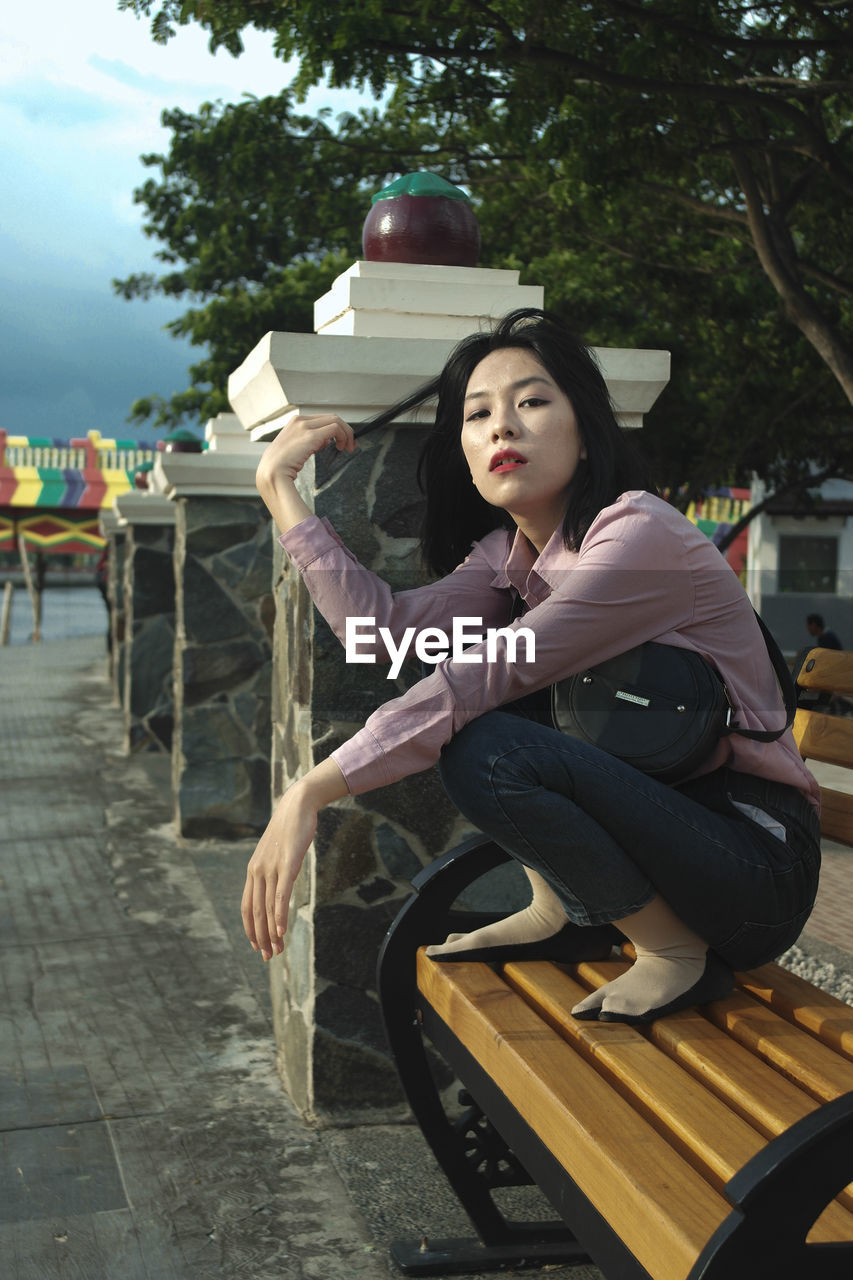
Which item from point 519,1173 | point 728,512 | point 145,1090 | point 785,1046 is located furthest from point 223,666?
point 728,512

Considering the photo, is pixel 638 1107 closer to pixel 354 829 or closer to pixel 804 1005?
pixel 804 1005

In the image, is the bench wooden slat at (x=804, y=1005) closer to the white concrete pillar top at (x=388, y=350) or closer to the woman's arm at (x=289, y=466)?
the woman's arm at (x=289, y=466)

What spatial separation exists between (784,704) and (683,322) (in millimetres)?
10761

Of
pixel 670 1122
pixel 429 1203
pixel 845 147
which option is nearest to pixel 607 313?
pixel 845 147

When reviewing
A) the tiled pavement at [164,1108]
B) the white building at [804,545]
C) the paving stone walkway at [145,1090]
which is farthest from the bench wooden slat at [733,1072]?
the white building at [804,545]

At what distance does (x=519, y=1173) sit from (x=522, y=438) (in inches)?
55.4

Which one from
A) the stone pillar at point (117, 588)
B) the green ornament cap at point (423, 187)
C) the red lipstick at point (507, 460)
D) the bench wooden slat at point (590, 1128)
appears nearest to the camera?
the bench wooden slat at point (590, 1128)

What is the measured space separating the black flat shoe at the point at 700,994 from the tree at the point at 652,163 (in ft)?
16.4

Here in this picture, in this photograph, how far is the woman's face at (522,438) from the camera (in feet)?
7.43

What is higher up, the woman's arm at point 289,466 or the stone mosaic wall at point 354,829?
the woman's arm at point 289,466

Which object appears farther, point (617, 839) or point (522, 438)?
point (522, 438)

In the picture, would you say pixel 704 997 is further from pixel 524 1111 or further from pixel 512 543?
pixel 512 543

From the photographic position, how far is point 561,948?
234 centimetres

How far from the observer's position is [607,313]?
41.9ft
